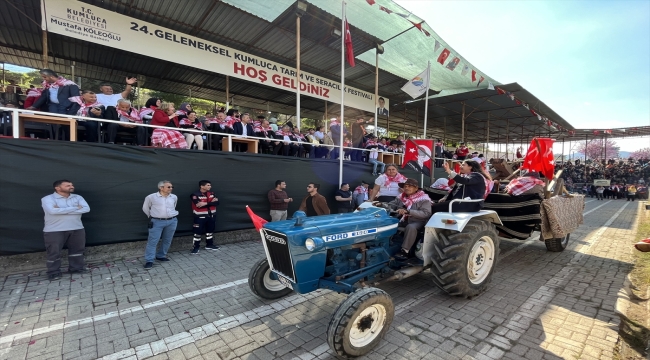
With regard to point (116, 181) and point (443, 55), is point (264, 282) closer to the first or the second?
point (116, 181)

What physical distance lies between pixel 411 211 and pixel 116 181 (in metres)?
4.81

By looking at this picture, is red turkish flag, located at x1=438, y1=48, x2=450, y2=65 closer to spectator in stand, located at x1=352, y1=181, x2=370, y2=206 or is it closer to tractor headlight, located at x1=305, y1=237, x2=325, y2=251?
spectator in stand, located at x1=352, y1=181, x2=370, y2=206

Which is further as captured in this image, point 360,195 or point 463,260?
point 360,195

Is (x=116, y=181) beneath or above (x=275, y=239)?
above

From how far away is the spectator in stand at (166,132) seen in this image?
224 inches

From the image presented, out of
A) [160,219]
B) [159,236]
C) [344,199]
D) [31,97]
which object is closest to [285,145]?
[344,199]

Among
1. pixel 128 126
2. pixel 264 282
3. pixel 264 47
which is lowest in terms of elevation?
pixel 264 282

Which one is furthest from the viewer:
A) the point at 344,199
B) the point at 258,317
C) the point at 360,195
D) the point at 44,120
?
the point at 360,195

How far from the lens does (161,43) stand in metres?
8.01

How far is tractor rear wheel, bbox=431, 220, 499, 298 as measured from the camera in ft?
11.2

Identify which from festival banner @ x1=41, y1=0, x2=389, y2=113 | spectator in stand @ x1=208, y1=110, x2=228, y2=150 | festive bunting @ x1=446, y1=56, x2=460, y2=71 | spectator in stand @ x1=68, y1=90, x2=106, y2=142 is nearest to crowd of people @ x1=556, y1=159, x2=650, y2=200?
festive bunting @ x1=446, y1=56, x2=460, y2=71

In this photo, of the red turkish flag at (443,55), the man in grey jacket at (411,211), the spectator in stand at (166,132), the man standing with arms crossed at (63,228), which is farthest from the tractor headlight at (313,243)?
the red turkish flag at (443,55)

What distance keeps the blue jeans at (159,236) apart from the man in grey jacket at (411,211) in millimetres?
3632

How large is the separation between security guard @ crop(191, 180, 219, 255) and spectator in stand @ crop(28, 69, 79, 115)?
8.17 ft
